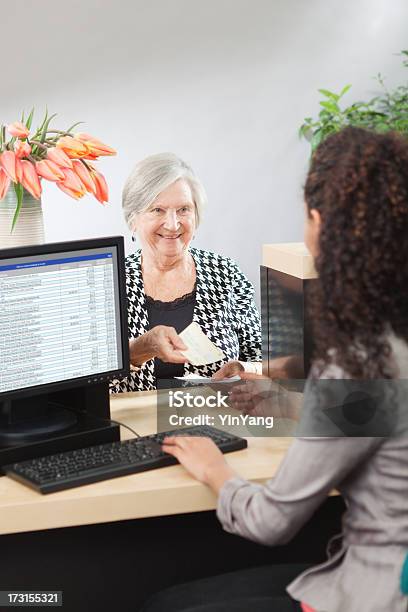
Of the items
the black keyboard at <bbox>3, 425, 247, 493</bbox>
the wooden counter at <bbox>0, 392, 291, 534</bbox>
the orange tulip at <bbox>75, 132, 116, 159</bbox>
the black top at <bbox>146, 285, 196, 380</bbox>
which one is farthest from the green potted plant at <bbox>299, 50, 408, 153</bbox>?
the wooden counter at <bbox>0, 392, 291, 534</bbox>

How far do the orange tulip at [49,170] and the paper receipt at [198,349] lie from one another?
57 cm

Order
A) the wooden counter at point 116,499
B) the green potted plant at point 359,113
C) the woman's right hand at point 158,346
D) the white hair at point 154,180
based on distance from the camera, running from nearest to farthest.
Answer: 1. the wooden counter at point 116,499
2. the woman's right hand at point 158,346
3. the white hair at point 154,180
4. the green potted plant at point 359,113

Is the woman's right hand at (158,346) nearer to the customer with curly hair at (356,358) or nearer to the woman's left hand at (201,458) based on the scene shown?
the woman's left hand at (201,458)

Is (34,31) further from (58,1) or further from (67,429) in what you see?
(67,429)

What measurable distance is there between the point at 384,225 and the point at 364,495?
40 centimetres

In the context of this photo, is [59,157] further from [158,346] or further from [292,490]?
[292,490]

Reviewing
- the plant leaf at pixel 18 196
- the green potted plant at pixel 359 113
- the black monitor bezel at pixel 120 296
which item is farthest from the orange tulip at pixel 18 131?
the green potted plant at pixel 359 113

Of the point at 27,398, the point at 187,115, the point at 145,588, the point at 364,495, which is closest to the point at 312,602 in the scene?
the point at 364,495

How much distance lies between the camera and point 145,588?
178cm

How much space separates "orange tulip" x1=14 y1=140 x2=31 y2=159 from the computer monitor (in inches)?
13.9

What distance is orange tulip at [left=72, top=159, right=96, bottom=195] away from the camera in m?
1.93

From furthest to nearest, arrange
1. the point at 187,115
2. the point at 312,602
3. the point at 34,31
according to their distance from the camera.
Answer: the point at 187,115 → the point at 34,31 → the point at 312,602

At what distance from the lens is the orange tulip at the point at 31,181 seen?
1880 millimetres

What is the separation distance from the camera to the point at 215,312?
2.82 m
